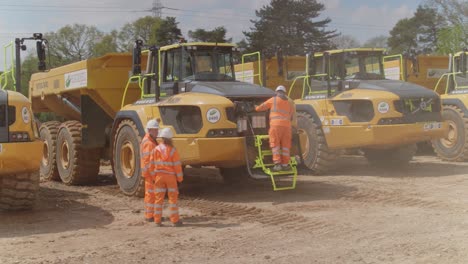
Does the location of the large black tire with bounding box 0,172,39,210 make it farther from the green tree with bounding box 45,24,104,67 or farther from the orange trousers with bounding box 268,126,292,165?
the green tree with bounding box 45,24,104,67

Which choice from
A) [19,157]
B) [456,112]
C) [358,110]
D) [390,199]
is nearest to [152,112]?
[19,157]

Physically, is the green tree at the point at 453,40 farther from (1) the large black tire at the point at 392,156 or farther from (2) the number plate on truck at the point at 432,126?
(2) the number plate on truck at the point at 432,126

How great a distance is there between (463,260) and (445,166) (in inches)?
322

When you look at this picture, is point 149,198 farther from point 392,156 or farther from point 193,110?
point 392,156

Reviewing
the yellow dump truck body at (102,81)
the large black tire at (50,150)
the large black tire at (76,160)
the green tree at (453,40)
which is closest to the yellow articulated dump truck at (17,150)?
the yellow dump truck body at (102,81)

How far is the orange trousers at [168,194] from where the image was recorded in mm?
7480

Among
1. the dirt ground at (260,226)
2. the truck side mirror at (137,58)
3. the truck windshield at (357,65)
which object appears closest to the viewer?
the dirt ground at (260,226)

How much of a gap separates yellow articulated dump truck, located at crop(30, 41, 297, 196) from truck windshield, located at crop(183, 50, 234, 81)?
0.05 ft

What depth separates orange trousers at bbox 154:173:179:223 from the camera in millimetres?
7480

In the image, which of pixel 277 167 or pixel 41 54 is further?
pixel 41 54

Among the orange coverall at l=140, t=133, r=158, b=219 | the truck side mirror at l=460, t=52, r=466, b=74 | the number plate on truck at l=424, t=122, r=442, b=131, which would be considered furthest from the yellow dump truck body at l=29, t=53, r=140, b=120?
the truck side mirror at l=460, t=52, r=466, b=74

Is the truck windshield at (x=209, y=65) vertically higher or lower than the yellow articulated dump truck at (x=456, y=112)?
higher

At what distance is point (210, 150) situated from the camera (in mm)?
9070

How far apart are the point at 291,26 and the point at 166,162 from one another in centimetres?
4416
